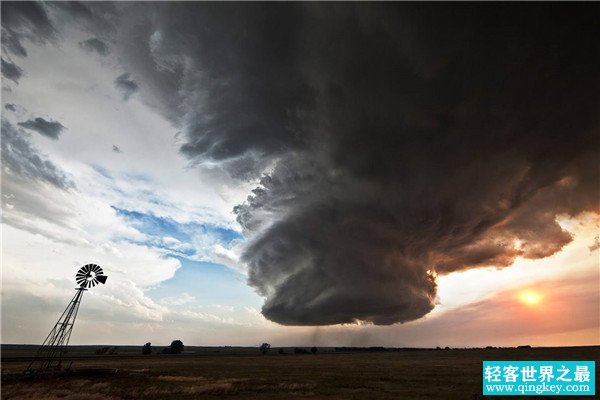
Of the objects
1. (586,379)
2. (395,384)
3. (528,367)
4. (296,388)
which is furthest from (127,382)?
(586,379)

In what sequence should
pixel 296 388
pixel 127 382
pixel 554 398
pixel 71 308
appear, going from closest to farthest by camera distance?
pixel 554 398 → pixel 296 388 → pixel 127 382 → pixel 71 308

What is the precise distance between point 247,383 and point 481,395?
30648 millimetres

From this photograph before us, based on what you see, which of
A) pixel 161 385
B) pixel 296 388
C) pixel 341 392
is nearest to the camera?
pixel 341 392

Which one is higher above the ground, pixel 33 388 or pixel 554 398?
pixel 554 398

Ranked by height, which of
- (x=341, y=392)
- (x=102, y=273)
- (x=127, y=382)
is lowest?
(x=127, y=382)

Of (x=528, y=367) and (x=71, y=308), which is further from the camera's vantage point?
(x=71, y=308)

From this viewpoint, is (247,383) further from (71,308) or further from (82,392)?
(71,308)

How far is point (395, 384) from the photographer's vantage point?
160 feet

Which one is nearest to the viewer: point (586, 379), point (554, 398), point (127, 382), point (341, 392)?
point (586, 379)

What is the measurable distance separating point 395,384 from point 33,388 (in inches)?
1812

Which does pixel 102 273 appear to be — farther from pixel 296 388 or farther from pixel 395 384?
pixel 395 384

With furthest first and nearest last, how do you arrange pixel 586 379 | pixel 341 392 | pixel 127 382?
pixel 127 382, pixel 341 392, pixel 586 379

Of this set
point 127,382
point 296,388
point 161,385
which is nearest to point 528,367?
point 296,388

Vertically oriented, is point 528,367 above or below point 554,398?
above
